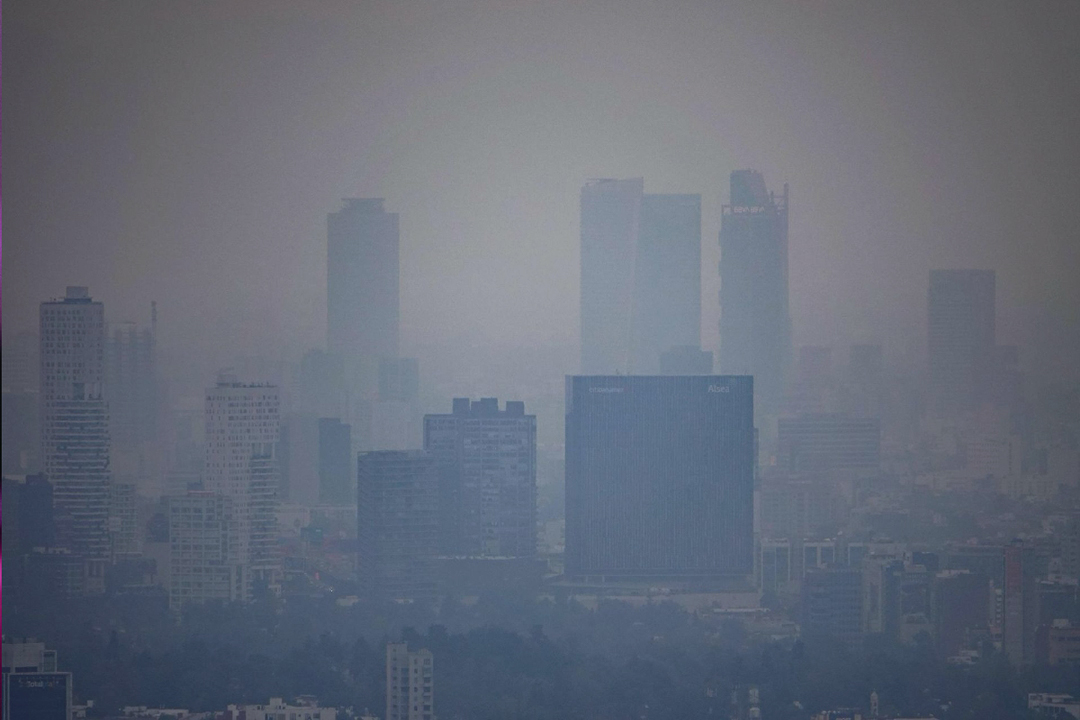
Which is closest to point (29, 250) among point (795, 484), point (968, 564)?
point (795, 484)

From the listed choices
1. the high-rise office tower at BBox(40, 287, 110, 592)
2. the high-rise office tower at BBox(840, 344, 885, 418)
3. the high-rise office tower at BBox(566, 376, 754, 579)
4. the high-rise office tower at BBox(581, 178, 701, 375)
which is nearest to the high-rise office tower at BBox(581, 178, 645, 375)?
the high-rise office tower at BBox(581, 178, 701, 375)

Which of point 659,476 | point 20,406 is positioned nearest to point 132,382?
point 20,406

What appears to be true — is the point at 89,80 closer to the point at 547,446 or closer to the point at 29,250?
the point at 29,250

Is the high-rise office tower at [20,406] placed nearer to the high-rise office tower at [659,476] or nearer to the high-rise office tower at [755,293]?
the high-rise office tower at [659,476]

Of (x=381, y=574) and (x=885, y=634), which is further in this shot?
(x=381, y=574)

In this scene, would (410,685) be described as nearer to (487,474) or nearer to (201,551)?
(201,551)

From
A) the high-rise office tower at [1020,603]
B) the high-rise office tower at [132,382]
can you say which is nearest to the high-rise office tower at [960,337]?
the high-rise office tower at [1020,603]

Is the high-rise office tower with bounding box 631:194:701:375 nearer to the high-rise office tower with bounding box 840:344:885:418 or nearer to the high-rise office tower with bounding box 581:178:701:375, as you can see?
the high-rise office tower with bounding box 581:178:701:375
